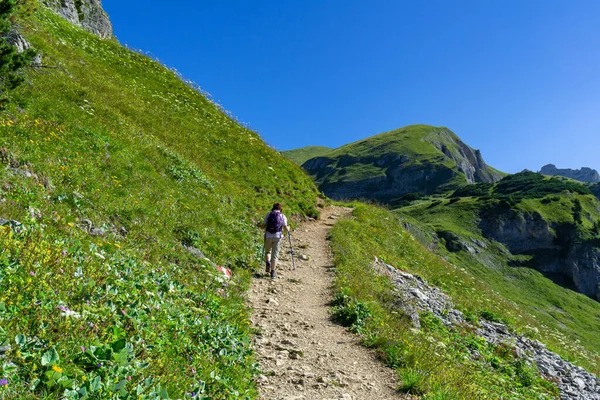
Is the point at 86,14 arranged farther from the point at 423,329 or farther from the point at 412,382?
the point at 412,382

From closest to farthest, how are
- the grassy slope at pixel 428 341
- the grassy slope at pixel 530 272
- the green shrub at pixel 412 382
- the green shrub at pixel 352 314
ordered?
the green shrub at pixel 412 382, the grassy slope at pixel 428 341, the green shrub at pixel 352 314, the grassy slope at pixel 530 272

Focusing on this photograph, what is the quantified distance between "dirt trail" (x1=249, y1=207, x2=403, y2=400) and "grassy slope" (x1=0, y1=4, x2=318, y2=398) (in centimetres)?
74

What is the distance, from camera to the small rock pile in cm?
1498

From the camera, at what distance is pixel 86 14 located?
4034 centimetres

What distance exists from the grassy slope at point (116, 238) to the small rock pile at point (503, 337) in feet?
22.9

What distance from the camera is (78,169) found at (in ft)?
44.3

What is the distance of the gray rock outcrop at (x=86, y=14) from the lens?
3588cm

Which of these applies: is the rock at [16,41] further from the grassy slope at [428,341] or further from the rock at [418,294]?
the rock at [418,294]

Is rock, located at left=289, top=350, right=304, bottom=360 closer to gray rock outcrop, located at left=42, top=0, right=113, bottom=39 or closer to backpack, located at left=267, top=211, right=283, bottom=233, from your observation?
backpack, located at left=267, top=211, right=283, bottom=233

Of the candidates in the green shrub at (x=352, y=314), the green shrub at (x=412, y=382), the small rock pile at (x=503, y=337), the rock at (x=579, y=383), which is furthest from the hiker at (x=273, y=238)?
the rock at (x=579, y=383)

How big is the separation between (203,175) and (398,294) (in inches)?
498

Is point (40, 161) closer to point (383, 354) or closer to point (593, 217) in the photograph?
point (383, 354)

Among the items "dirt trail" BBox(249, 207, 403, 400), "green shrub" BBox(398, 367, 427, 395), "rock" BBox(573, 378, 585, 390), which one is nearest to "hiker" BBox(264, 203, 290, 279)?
"dirt trail" BBox(249, 207, 403, 400)

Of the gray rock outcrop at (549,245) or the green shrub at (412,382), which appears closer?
the green shrub at (412,382)
